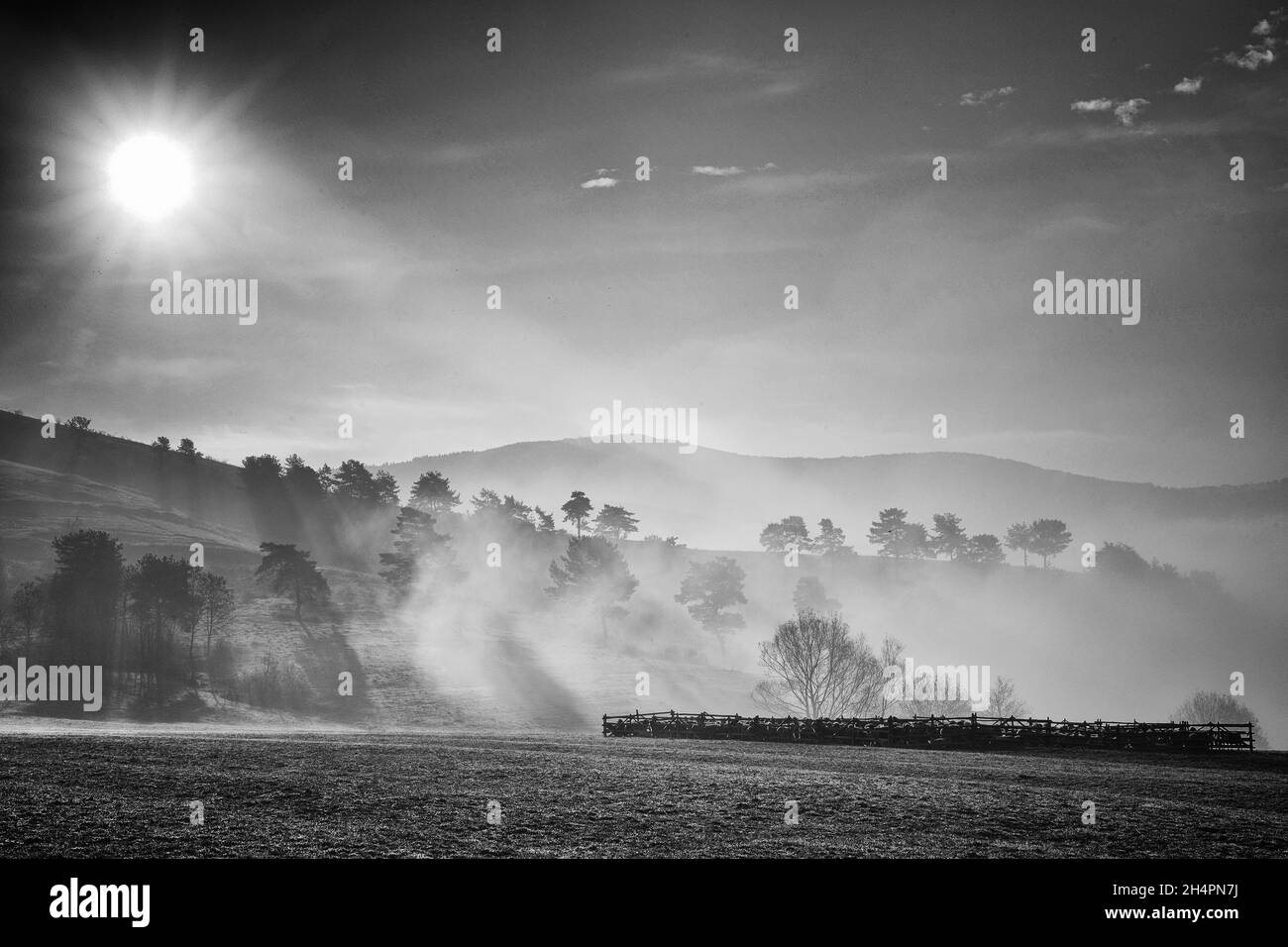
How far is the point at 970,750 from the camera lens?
174 ft

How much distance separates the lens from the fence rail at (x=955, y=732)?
51656mm

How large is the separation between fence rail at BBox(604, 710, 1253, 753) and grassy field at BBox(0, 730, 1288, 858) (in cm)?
600

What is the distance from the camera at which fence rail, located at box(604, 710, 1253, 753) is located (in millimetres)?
51656

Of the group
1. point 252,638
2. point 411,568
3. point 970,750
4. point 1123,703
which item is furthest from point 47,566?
point 1123,703

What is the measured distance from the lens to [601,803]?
30922 millimetres

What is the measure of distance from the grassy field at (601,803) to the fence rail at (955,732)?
600 centimetres

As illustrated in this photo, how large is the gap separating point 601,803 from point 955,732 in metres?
33.3

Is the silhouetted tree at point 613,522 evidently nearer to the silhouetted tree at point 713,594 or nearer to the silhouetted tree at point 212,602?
the silhouetted tree at point 713,594

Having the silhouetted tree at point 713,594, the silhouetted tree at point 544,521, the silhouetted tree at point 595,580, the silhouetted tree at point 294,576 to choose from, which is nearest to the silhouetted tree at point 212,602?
the silhouetted tree at point 294,576
